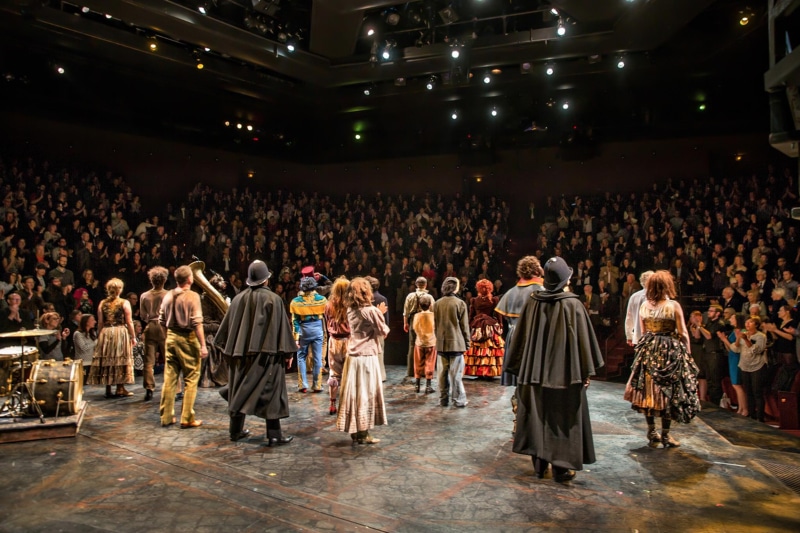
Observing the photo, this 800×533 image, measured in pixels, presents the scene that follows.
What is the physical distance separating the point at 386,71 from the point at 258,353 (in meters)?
11.8

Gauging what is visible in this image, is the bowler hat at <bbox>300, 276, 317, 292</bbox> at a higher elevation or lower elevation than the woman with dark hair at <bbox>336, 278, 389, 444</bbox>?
higher

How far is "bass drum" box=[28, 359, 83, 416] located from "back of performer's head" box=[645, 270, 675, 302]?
20.6ft

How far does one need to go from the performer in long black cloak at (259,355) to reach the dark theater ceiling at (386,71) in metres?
8.01

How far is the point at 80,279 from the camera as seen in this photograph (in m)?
11.8

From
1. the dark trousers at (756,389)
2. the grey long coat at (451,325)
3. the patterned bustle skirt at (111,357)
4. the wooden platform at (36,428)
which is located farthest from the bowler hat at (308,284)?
the dark trousers at (756,389)

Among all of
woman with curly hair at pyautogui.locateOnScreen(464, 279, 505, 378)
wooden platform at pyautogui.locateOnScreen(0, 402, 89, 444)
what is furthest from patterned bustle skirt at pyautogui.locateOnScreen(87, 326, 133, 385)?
woman with curly hair at pyautogui.locateOnScreen(464, 279, 505, 378)

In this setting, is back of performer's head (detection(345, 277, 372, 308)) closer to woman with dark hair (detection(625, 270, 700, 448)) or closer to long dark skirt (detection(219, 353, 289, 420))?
long dark skirt (detection(219, 353, 289, 420))

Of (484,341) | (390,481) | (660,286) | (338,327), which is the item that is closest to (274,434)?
(338,327)

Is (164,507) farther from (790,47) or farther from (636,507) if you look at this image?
(790,47)

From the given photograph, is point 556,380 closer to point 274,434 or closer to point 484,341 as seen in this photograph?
point 274,434

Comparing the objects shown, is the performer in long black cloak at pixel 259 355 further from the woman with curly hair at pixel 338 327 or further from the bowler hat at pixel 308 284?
the bowler hat at pixel 308 284

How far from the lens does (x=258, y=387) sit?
5316 millimetres

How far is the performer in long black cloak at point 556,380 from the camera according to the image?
427cm

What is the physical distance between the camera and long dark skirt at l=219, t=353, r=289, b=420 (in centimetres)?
530
